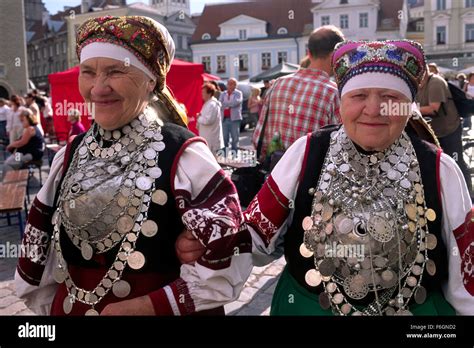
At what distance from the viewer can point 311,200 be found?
5.75 ft

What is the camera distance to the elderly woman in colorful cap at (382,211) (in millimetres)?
1651

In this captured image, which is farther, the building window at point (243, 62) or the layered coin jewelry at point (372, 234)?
the building window at point (243, 62)

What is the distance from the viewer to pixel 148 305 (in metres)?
1.62

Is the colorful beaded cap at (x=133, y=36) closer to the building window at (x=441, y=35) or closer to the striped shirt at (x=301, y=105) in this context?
the striped shirt at (x=301, y=105)

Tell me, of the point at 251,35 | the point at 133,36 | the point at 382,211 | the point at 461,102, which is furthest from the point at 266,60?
the point at 382,211

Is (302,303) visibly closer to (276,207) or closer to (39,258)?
(276,207)

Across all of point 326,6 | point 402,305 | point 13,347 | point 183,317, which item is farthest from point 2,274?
point 326,6

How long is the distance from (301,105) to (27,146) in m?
6.39

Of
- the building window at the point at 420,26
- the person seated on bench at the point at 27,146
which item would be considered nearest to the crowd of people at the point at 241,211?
the person seated on bench at the point at 27,146

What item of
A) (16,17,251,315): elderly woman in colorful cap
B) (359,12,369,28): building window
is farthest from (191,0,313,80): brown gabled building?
(16,17,251,315): elderly woman in colorful cap

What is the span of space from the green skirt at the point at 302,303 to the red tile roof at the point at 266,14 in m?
43.2

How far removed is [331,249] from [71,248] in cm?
85

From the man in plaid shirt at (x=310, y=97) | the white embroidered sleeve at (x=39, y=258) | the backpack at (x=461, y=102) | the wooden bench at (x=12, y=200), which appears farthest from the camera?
the backpack at (x=461, y=102)

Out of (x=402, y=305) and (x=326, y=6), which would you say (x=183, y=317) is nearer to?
(x=402, y=305)
